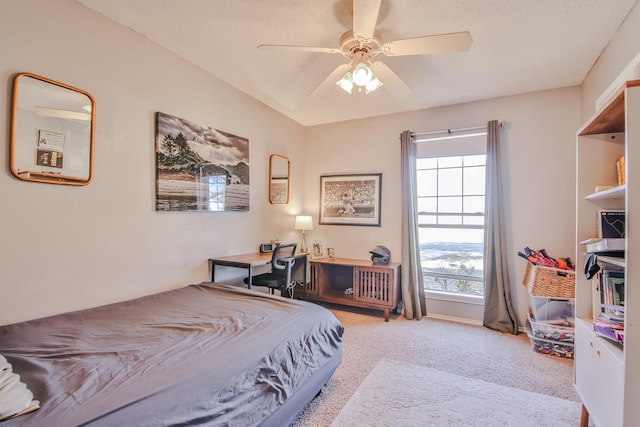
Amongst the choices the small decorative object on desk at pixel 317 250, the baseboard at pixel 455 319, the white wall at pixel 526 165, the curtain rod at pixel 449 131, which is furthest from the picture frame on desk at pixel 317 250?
the curtain rod at pixel 449 131

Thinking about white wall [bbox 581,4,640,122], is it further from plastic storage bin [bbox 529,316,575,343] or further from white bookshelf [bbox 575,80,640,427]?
plastic storage bin [bbox 529,316,575,343]

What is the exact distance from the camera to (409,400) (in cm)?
196

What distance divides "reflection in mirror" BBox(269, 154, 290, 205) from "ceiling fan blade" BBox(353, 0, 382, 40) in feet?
7.16

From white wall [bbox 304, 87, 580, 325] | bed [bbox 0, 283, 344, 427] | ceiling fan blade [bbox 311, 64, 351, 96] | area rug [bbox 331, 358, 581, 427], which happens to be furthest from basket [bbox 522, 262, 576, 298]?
ceiling fan blade [bbox 311, 64, 351, 96]

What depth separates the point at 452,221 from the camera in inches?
144

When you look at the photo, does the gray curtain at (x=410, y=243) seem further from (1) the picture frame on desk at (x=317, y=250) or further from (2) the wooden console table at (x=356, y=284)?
(1) the picture frame on desk at (x=317, y=250)

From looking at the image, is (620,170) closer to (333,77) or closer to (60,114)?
(333,77)

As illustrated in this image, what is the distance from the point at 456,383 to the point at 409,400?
1.51ft

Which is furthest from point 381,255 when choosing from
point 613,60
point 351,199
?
point 613,60

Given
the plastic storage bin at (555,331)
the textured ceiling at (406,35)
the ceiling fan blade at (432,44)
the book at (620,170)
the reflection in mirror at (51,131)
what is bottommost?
the plastic storage bin at (555,331)

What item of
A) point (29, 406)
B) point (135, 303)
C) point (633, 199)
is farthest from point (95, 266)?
point (633, 199)

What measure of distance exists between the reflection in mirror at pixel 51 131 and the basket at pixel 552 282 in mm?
3740

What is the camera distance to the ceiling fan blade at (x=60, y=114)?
5.83 ft

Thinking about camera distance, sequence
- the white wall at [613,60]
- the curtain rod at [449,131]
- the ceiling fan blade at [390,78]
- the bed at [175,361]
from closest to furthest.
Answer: the bed at [175,361], the white wall at [613,60], the ceiling fan blade at [390,78], the curtain rod at [449,131]
